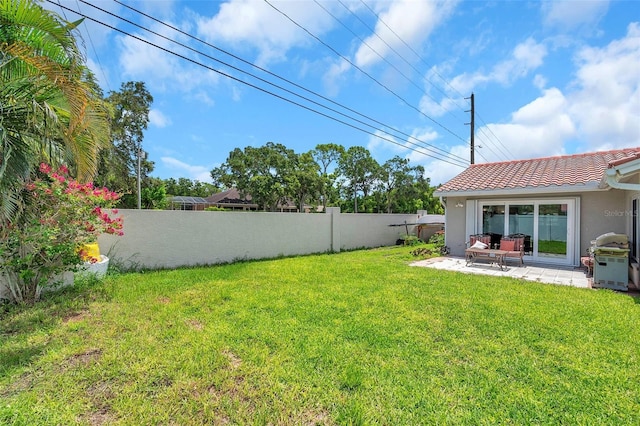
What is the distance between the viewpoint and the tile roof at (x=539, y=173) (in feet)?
33.5

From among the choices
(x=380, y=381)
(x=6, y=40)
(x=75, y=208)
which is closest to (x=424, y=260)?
(x=380, y=381)

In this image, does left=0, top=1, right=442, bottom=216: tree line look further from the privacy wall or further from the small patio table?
the small patio table

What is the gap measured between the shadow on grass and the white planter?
0.17 metres

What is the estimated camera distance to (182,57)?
814 cm

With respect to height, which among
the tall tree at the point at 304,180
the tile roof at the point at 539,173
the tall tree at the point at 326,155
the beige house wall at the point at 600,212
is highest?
the tall tree at the point at 326,155

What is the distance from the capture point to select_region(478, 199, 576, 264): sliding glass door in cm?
1038

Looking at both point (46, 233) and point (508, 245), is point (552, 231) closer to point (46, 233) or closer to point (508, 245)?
point (508, 245)

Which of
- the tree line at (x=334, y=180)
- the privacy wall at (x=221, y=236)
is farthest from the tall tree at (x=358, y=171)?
the privacy wall at (x=221, y=236)

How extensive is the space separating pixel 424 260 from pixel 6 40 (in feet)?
39.7

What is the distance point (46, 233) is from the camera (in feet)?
17.9

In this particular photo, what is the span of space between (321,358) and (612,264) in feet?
25.7

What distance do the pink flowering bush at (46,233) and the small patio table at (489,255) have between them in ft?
36.1

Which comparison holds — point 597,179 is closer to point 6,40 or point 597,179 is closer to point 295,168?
point 6,40

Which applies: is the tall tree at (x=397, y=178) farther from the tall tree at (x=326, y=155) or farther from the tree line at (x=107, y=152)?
the tall tree at (x=326, y=155)
